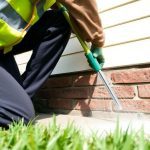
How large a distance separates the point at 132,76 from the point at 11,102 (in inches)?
27.1

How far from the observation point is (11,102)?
193cm

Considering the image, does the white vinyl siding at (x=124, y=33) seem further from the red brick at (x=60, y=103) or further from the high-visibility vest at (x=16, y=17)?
the high-visibility vest at (x=16, y=17)

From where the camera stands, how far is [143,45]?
1927 mm

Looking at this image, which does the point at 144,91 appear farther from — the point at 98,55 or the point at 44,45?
the point at 44,45

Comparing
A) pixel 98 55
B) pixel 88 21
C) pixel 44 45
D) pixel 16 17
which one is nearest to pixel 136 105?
pixel 98 55

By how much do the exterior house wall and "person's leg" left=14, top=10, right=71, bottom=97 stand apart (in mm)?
187

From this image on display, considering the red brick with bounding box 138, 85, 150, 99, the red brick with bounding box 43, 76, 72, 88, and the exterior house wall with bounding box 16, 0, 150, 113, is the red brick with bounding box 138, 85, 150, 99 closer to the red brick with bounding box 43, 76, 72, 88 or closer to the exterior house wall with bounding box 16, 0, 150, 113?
the exterior house wall with bounding box 16, 0, 150, 113

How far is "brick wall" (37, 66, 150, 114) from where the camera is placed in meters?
1.93

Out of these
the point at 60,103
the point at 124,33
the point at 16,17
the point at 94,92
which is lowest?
the point at 60,103

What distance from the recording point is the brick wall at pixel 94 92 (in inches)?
76.0

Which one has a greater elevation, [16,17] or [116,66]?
[16,17]

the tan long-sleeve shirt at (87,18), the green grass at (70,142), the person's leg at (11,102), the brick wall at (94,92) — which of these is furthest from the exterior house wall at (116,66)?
the green grass at (70,142)

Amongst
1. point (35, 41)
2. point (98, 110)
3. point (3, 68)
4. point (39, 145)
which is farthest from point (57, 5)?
point (39, 145)

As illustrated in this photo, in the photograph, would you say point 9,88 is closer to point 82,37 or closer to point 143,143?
point 82,37
